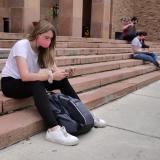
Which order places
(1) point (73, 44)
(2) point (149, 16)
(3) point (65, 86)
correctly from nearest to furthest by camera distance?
(3) point (65, 86) → (1) point (73, 44) → (2) point (149, 16)

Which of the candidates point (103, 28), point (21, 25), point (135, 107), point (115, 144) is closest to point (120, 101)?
point (135, 107)

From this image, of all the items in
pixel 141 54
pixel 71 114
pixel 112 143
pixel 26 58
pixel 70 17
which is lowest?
pixel 112 143

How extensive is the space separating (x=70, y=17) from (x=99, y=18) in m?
2.69

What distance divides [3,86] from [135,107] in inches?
83.7

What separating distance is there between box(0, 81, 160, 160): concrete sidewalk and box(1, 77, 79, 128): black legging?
25 cm

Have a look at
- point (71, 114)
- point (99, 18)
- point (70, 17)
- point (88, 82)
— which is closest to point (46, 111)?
point (71, 114)

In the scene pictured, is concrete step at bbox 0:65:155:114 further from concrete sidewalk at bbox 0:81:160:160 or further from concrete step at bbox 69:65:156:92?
concrete sidewalk at bbox 0:81:160:160

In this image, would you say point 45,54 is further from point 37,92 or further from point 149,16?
point 149,16

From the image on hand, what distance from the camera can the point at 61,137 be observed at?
3402mm

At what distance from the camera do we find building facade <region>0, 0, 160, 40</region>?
909 cm

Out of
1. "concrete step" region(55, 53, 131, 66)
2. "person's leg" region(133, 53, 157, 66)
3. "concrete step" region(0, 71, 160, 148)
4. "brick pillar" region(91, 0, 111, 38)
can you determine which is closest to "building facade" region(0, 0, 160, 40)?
"brick pillar" region(91, 0, 111, 38)

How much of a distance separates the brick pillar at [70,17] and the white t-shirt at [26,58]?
756 cm

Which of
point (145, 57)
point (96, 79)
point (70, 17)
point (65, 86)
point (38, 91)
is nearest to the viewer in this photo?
A: point (38, 91)

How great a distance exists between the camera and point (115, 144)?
3.57 metres
